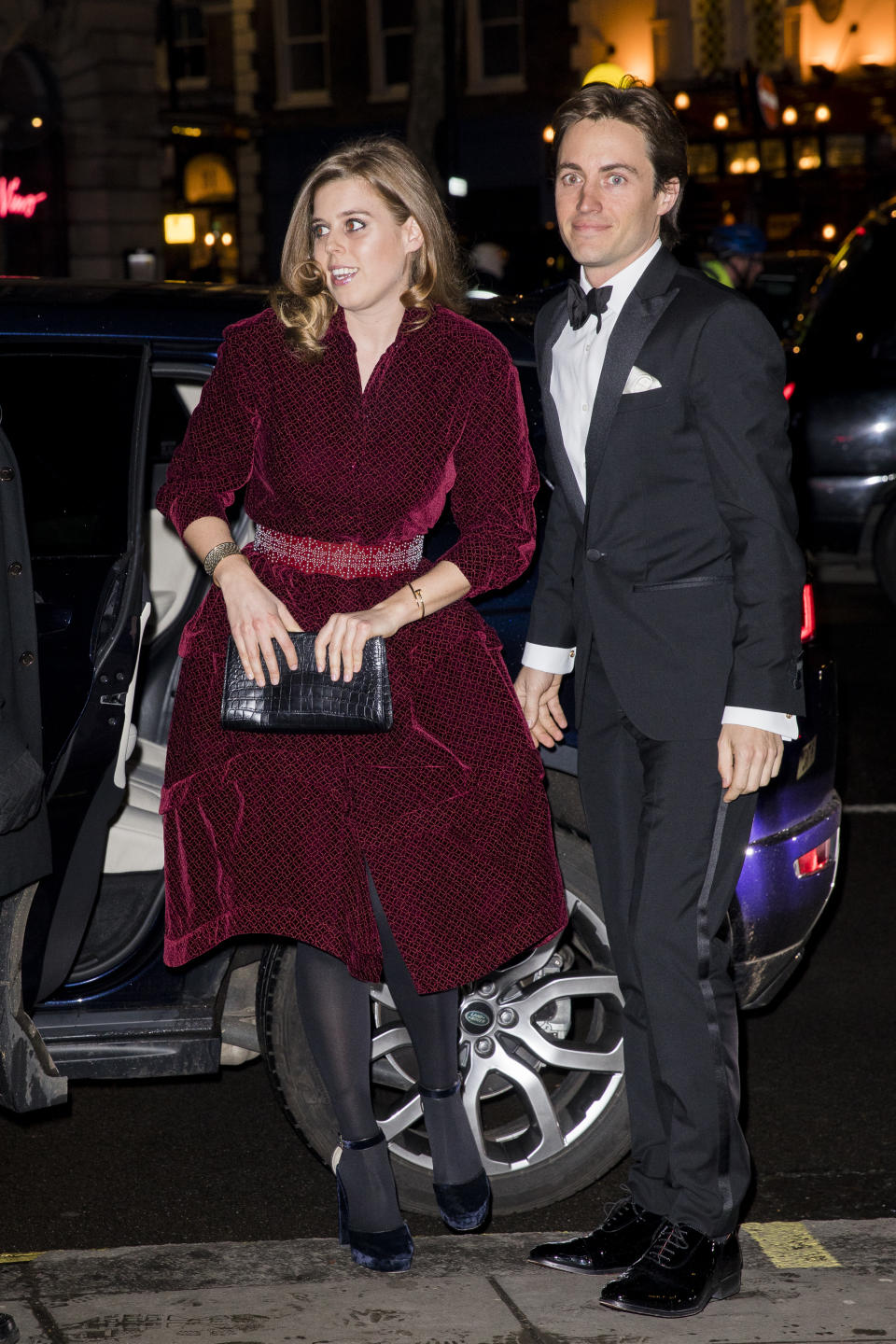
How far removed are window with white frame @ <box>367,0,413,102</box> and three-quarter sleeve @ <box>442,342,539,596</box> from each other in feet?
97.1

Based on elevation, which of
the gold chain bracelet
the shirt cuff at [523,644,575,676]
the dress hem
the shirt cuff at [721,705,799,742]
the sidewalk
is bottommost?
the sidewalk

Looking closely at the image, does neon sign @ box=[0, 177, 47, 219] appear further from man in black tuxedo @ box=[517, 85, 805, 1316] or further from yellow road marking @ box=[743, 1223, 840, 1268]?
yellow road marking @ box=[743, 1223, 840, 1268]

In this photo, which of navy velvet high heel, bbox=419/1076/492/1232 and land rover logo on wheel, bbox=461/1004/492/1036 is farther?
land rover logo on wheel, bbox=461/1004/492/1036

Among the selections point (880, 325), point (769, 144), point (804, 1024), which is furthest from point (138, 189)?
point (804, 1024)

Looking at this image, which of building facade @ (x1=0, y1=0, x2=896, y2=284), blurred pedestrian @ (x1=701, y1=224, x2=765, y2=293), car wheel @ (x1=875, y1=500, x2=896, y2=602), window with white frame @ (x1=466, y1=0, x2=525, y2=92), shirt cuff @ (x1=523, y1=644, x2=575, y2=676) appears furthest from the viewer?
window with white frame @ (x1=466, y1=0, x2=525, y2=92)

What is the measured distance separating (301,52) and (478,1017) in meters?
31.7

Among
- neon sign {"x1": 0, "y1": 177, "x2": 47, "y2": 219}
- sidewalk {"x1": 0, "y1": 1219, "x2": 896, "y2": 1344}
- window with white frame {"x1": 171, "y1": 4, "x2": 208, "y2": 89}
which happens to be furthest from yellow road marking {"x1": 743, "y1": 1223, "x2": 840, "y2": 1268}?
window with white frame {"x1": 171, "y1": 4, "x2": 208, "y2": 89}

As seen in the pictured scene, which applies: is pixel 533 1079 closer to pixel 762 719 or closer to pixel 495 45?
pixel 762 719

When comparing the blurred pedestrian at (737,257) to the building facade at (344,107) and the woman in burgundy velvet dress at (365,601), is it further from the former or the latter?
the building facade at (344,107)

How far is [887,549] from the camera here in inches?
395

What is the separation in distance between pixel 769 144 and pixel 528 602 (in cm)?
2754

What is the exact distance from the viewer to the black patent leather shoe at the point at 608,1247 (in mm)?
2980

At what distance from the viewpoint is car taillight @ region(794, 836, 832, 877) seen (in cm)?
336

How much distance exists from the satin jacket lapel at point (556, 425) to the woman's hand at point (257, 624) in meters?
0.57
